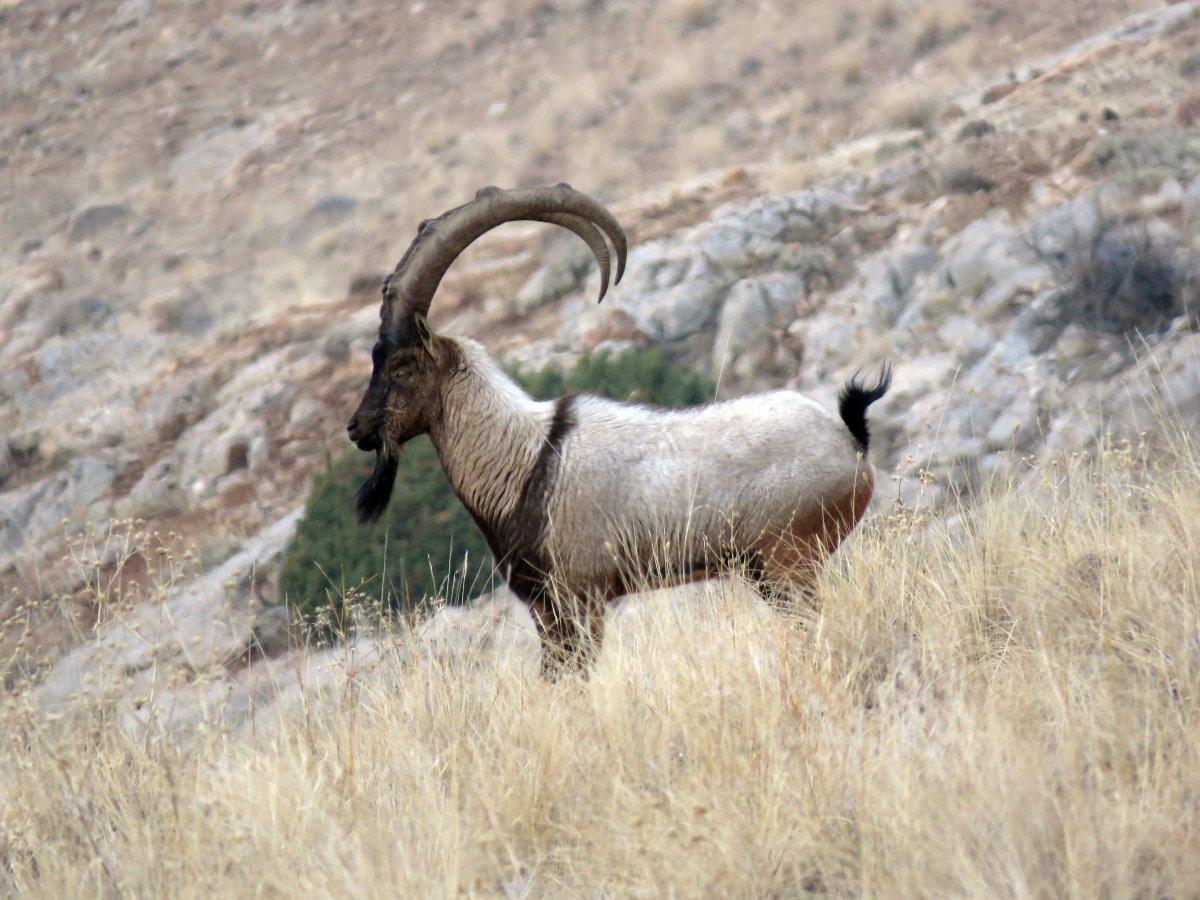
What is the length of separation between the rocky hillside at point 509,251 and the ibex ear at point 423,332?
138 cm

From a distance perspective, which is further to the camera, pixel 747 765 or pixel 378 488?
pixel 378 488

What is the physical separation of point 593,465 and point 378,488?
1299 millimetres

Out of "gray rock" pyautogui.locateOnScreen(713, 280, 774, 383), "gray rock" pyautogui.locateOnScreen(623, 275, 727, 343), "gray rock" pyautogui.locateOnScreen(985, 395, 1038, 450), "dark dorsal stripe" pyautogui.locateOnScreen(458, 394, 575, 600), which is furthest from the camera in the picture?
"gray rock" pyautogui.locateOnScreen(623, 275, 727, 343)

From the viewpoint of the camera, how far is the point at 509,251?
20.2 metres

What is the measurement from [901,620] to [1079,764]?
4.78ft

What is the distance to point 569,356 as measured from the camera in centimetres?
1527

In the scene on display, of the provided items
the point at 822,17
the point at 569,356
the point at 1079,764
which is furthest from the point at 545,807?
the point at 822,17

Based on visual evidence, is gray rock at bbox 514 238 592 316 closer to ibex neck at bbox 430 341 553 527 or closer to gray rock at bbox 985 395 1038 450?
gray rock at bbox 985 395 1038 450

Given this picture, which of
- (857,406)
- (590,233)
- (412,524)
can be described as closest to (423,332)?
(590,233)

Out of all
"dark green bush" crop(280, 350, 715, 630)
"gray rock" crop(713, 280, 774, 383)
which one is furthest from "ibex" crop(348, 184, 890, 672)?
"gray rock" crop(713, 280, 774, 383)

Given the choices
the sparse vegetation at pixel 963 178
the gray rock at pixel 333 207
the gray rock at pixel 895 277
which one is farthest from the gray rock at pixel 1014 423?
the gray rock at pixel 333 207

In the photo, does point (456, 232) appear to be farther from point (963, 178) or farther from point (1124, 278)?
point (963, 178)

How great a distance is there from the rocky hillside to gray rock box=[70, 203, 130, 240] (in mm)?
123

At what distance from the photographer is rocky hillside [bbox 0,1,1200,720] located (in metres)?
12.1
